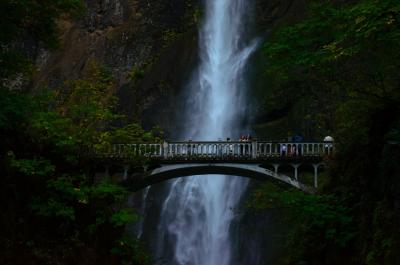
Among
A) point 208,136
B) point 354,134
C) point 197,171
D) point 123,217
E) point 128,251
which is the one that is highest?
point 208,136

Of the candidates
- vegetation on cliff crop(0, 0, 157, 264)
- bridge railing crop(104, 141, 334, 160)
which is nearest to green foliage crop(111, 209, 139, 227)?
vegetation on cliff crop(0, 0, 157, 264)

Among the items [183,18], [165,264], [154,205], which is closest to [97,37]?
[183,18]

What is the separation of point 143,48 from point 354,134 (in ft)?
111

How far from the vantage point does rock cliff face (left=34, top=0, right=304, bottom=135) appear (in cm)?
4025

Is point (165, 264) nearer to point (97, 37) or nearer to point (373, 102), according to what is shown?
point (373, 102)

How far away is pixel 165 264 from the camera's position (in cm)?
3030

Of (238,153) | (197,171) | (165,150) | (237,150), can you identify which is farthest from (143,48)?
(238,153)

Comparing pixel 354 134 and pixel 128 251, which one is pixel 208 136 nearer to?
pixel 128 251

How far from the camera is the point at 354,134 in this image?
15477 millimetres

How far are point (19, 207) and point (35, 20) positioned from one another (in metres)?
5.77

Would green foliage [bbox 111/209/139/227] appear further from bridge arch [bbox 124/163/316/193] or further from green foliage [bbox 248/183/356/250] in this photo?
bridge arch [bbox 124/163/316/193]

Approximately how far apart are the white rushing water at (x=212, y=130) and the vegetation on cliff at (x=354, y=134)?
1408 centimetres

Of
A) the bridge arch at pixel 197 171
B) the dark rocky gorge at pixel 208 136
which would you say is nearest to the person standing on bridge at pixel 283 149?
the dark rocky gorge at pixel 208 136

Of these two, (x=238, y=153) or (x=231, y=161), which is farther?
(x=238, y=153)
